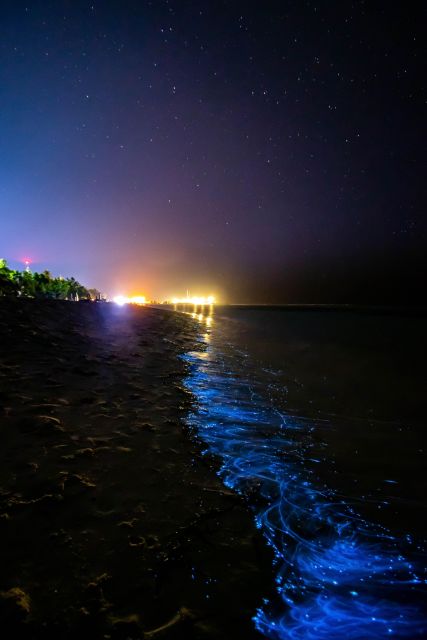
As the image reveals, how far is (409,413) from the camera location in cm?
927

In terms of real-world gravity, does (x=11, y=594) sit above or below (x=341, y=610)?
above

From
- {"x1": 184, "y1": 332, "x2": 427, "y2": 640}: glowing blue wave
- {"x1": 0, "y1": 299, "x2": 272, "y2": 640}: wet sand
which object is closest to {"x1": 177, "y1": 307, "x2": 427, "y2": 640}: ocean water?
{"x1": 184, "y1": 332, "x2": 427, "y2": 640}: glowing blue wave

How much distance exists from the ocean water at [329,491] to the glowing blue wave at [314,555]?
0.01 meters

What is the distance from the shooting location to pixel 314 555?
3.62 meters

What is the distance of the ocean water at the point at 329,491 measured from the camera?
→ 2.96m

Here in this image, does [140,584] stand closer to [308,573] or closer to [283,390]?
[308,573]

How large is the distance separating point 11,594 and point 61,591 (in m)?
0.41

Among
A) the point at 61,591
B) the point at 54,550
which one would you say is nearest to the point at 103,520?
the point at 54,550

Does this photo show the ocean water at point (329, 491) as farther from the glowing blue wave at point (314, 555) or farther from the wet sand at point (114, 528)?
the wet sand at point (114, 528)

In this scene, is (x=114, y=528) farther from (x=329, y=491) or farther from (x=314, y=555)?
(x=329, y=491)

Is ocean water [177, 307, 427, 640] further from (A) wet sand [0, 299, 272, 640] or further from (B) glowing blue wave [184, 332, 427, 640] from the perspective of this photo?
(A) wet sand [0, 299, 272, 640]

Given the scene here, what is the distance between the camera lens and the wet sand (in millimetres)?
2625

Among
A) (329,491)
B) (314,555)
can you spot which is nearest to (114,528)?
(314,555)

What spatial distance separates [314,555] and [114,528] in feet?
7.98
